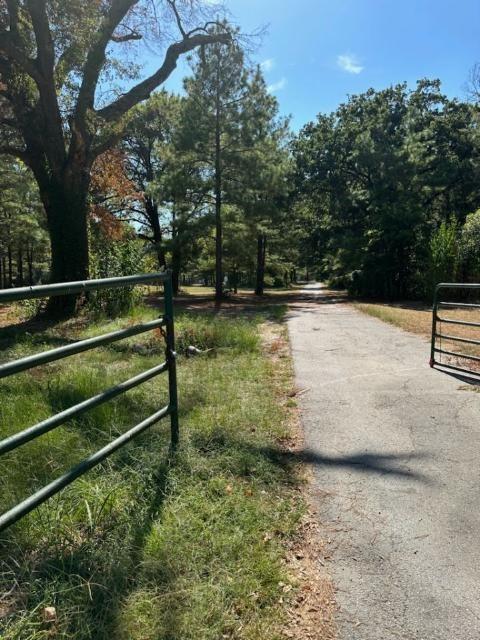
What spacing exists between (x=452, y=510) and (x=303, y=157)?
26.1m

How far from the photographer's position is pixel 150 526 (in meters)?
2.37

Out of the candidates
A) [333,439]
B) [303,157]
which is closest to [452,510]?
[333,439]

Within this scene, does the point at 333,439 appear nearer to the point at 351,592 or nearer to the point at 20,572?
the point at 351,592

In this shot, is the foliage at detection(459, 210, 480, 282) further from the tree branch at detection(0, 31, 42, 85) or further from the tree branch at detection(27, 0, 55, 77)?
the tree branch at detection(0, 31, 42, 85)

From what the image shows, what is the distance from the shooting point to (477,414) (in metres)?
4.24

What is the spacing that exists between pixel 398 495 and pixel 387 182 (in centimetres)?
2136

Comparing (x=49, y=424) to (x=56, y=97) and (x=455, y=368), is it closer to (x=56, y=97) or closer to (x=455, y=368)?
(x=455, y=368)

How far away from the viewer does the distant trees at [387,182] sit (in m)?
20.6

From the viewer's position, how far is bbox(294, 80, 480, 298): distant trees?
20562 mm

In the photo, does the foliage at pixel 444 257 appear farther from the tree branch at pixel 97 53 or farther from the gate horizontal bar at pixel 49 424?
the gate horizontal bar at pixel 49 424

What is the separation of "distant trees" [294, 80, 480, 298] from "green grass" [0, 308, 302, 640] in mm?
16000

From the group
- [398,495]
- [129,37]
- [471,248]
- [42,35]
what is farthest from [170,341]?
[471,248]

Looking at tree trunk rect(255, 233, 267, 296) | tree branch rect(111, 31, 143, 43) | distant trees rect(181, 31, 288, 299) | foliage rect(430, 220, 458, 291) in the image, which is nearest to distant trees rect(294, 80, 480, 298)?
foliage rect(430, 220, 458, 291)

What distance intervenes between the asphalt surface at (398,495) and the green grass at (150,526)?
1.05ft
